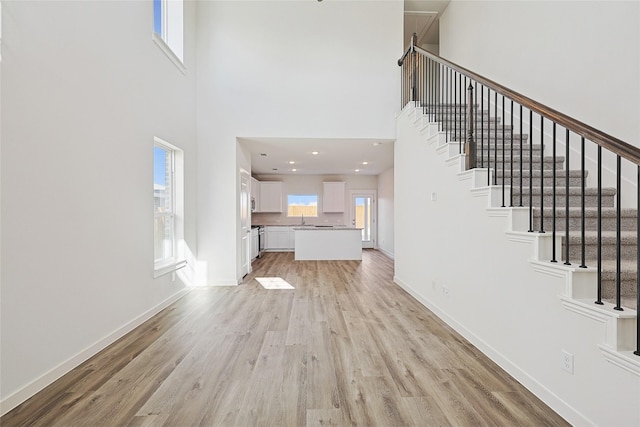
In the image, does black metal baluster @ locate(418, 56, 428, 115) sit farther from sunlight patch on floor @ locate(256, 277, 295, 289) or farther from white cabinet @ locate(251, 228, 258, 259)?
white cabinet @ locate(251, 228, 258, 259)

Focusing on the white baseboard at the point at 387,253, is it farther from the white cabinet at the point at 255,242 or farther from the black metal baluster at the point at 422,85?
the black metal baluster at the point at 422,85

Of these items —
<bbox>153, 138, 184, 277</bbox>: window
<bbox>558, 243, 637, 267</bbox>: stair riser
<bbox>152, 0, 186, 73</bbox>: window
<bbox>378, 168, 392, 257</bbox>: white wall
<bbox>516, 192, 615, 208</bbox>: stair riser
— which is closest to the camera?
<bbox>558, 243, 637, 267</bbox>: stair riser

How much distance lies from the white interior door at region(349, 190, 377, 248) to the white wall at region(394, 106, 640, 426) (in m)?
6.10

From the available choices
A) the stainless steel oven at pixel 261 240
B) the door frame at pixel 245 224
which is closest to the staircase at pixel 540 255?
the door frame at pixel 245 224

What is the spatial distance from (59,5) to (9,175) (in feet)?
4.55

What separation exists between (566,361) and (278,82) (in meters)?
4.90

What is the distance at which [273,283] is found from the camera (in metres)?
5.39

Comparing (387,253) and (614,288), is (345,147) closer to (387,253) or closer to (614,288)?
(387,253)

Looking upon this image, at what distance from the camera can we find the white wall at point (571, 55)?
276 cm

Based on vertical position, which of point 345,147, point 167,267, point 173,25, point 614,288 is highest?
point 173,25

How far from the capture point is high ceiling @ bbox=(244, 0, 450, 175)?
217 inches

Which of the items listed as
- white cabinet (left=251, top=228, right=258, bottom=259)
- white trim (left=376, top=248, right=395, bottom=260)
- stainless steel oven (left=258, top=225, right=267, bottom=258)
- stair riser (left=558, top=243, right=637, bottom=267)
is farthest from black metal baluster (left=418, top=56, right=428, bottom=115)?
stainless steel oven (left=258, top=225, right=267, bottom=258)

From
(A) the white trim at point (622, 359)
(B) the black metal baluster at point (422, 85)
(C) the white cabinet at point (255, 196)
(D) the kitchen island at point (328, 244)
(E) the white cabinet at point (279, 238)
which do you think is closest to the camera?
(A) the white trim at point (622, 359)

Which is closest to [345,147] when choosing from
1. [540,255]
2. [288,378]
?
[540,255]
